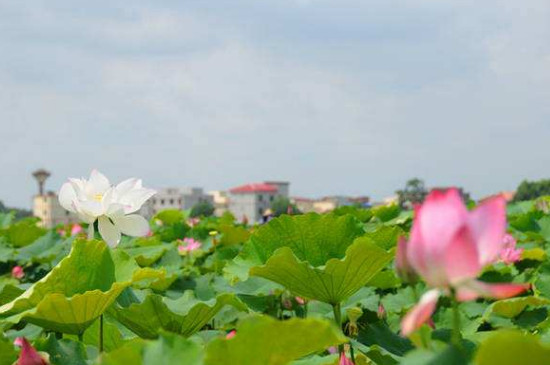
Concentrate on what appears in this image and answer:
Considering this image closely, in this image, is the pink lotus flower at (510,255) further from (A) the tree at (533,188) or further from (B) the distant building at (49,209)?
(A) the tree at (533,188)

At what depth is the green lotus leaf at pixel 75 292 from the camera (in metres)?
1.12

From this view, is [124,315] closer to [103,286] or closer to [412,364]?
[103,286]

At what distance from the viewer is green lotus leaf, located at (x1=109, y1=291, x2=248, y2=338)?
3.96ft

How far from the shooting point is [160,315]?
48.3 inches

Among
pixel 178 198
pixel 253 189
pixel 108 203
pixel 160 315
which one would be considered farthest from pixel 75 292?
pixel 178 198

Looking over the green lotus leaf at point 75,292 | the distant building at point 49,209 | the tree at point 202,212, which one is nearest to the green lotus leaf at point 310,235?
the green lotus leaf at point 75,292

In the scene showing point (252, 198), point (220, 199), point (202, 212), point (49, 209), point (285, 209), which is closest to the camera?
point (285, 209)

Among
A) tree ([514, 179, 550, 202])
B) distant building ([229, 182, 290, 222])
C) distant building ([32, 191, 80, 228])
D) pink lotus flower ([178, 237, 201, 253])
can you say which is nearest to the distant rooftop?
distant building ([229, 182, 290, 222])

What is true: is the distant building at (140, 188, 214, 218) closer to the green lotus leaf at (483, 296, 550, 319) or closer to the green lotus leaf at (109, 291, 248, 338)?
the green lotus leaf at (483, 296, 550, 319)

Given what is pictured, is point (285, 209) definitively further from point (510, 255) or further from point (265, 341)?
point (265, 341)

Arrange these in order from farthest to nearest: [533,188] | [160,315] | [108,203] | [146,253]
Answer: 1. [533,188]
2. [146,253]
3. [108,203]
4. [160,315]

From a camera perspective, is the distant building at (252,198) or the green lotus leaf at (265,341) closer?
the green lotus leaf at (265,341)

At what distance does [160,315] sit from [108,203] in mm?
414

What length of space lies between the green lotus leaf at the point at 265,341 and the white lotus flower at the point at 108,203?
0.88 m
